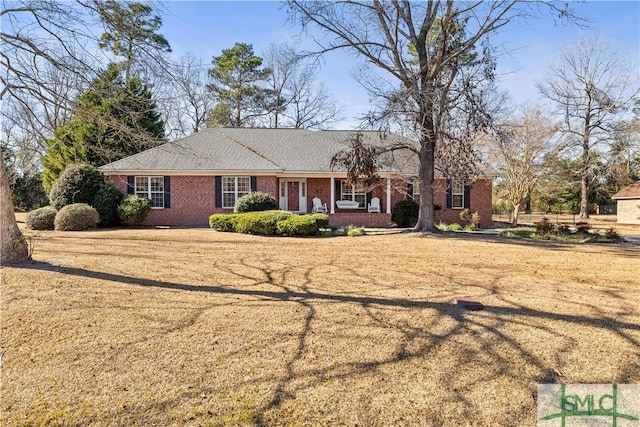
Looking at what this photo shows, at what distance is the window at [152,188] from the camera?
1900cm

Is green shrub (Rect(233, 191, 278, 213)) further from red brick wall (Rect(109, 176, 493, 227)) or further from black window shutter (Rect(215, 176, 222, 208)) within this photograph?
black window shutter (Rect(215, 176, 222, 208))

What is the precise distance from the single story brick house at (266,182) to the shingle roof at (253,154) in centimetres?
5

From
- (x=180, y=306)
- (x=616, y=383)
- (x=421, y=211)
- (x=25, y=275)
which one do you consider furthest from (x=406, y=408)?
(x=421, y=211)

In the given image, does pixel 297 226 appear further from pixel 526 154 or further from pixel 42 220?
pixel 526 154

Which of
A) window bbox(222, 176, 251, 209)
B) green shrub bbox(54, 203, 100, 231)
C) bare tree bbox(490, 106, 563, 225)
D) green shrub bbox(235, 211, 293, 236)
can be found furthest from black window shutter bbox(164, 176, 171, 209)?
bare tree bbox(490, 106, 563, 225)

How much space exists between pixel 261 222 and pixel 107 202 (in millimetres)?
7907

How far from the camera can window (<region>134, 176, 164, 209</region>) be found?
19.0 m

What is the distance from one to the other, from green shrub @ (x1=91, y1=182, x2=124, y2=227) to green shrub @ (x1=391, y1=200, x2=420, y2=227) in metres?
13.3

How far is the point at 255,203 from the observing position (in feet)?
54.3

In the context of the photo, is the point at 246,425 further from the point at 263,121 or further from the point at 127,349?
the point at 263,121

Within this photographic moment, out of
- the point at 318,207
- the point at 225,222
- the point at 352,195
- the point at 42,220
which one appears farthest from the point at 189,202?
the point at 352,195

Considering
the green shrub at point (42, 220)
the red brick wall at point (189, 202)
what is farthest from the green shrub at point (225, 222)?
the green shrub at point (42, 220)

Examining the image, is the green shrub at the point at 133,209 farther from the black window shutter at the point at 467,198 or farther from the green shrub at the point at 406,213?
the black window shutter at the point at 467,198

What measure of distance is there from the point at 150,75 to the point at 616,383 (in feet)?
26.9
